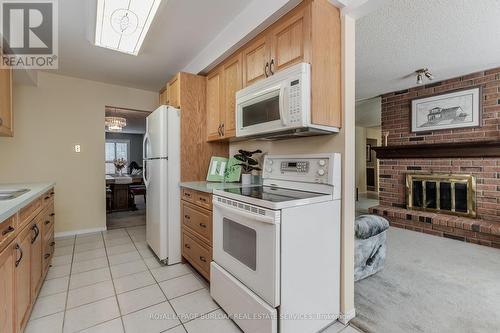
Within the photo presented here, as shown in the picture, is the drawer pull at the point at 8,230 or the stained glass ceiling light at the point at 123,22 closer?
the drawer pull at the point at 8,230

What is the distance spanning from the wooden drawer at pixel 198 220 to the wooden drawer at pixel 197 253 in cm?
9

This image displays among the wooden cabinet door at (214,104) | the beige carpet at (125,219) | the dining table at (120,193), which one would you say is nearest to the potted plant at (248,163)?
the wooden cabinet door at (214,104)

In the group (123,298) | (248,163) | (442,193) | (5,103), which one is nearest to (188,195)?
(248,163)

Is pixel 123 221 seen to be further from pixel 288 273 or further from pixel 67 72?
pixel 288 273

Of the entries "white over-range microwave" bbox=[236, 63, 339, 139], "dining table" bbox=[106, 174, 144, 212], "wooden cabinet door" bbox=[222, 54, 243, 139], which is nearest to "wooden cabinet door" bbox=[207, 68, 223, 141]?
"wooden cabinet door" bbox=[222, 54, 243, 139]

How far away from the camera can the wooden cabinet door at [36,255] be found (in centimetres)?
166

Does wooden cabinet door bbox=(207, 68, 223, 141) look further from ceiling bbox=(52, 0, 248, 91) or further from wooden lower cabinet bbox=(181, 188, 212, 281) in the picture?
wooden lower cabinet bbox=(181, 188, 212, 281)

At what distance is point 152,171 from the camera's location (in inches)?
109

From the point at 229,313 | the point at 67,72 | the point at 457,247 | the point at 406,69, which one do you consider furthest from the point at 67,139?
the point at 457,247

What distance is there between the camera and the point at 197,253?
224 cm

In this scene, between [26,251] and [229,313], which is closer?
[26,251]

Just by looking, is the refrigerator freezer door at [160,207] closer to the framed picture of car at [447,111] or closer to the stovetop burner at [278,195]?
the stovetop burner at [278,195]

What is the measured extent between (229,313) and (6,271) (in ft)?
4.16

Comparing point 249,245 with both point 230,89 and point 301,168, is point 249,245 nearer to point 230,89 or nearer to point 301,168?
point 301,168
